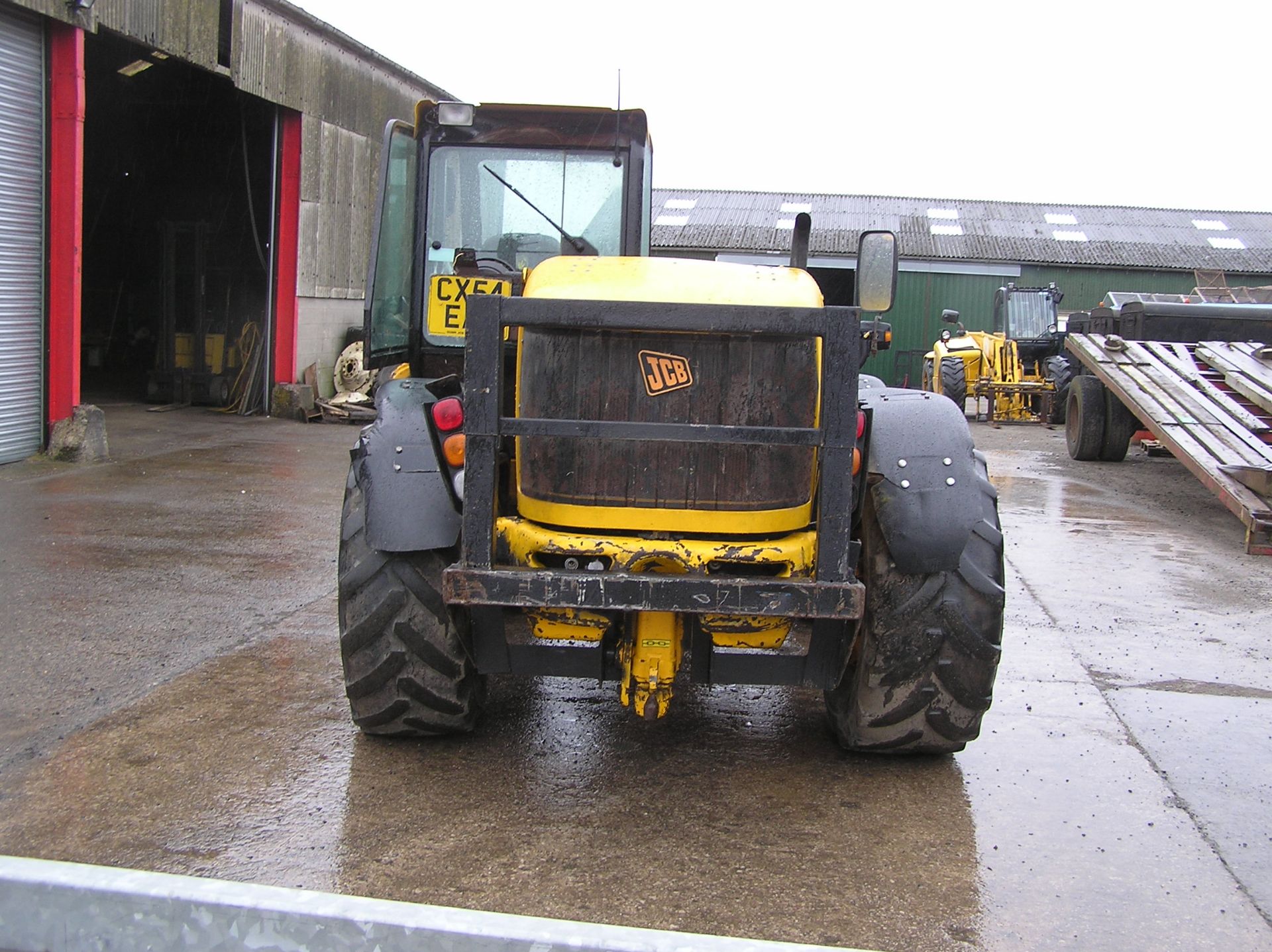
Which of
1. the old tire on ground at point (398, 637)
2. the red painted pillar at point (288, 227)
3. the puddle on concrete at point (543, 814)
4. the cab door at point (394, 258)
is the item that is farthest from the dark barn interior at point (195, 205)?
the old tire on ground at point (398, 637)

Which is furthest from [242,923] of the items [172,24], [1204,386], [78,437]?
[172,24]

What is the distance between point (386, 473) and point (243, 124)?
14591 mm

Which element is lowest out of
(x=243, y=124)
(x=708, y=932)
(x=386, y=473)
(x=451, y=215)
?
(x=708, y=932)

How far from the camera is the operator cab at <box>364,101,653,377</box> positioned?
16.9 ft

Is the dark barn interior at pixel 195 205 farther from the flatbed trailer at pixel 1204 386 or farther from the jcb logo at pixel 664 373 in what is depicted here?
the jcb logo at pixel 664 373

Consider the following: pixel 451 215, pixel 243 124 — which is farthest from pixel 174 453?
pixel 451 215

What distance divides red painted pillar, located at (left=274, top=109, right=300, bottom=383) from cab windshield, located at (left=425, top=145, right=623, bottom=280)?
459 inches

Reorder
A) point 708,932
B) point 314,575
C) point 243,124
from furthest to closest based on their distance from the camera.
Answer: point 243,124, point 314,575, point 708,932

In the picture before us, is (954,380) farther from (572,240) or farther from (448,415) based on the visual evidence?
(448,415)

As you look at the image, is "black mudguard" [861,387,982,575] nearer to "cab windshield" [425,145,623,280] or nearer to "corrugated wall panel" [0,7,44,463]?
"cab windshield" [425,145,623,280]

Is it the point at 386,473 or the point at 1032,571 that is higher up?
the point at 386,473

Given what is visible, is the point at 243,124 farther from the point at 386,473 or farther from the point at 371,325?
the point at 386,473

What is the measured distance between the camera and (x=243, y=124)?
16.8 metres

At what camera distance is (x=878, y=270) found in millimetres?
4262
